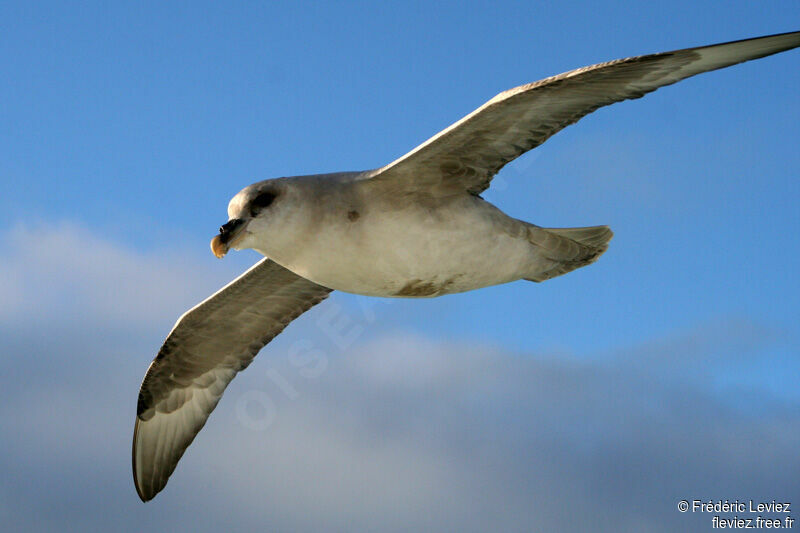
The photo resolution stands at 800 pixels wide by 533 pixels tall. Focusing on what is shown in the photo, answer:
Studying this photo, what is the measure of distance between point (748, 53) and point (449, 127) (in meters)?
2.25

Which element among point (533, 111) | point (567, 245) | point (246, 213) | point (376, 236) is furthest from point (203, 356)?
point (533, 111)

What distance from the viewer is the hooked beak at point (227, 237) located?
7199 millimetres

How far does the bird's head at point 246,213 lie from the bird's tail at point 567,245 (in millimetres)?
2346

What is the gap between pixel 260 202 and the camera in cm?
746

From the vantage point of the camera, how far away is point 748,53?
21.7 feet

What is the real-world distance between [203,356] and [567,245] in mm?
4228

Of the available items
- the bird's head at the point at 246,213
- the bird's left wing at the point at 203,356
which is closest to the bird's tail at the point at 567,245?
the bird's head at the point at 246,213

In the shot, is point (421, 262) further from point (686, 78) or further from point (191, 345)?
point (191, 345)

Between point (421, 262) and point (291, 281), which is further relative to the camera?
point (291, 281)

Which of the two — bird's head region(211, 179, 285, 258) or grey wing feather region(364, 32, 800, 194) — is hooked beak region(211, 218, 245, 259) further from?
grey wing feather region(364, 32, 800, 194)

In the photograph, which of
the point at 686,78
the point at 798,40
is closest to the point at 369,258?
the point at 686,78

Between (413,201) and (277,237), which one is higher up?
(413,201)

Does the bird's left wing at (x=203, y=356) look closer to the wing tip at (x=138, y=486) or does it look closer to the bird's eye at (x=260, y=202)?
the wing tip at (x=138, y=486)

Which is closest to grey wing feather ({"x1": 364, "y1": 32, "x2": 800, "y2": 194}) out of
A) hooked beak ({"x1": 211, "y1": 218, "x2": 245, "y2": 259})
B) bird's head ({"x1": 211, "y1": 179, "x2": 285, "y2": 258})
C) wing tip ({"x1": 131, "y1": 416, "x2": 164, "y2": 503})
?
bird's head ({"x1": 211, "y1": 179, "x2": 285, "y2": 258})
